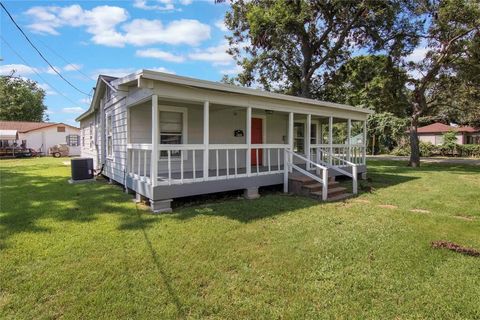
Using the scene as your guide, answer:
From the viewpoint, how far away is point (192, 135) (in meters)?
9.23

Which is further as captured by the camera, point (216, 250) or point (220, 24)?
point (220, 24)

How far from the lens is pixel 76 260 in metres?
3.89

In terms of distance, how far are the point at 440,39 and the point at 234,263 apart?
1910cm

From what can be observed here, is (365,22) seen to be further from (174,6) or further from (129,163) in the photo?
(129,163)

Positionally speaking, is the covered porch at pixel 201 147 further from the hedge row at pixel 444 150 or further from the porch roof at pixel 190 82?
the hedge row at pixel 444 150

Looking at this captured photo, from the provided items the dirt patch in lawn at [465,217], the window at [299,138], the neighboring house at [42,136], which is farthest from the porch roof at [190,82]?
the neighboring house at [42,136]

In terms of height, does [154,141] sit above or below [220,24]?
below

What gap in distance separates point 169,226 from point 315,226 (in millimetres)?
2542

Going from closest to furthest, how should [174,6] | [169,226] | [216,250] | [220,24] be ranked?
1. [216,250]
2. [169,226]
3. [174,6]
4. [220,24]

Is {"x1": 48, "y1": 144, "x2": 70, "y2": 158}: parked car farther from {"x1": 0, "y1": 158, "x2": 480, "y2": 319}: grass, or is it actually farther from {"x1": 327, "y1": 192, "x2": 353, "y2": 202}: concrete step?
{"x1": 327, "y1": 192, "x2": 353, "y2": 202}: concrete step

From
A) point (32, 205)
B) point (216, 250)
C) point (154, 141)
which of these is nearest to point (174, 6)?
point (154, 141)

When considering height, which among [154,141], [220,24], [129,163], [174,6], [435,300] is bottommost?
[435,300]

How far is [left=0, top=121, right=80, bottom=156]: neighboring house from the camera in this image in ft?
102

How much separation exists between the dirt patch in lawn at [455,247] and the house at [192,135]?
3.36m
